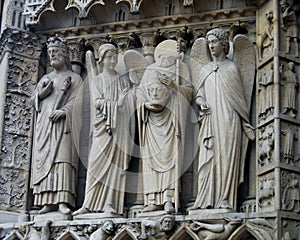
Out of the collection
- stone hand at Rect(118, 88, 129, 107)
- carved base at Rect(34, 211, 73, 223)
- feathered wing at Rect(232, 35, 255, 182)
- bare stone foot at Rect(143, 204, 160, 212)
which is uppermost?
feathered wing at Rect(232, 35, 255, 182)

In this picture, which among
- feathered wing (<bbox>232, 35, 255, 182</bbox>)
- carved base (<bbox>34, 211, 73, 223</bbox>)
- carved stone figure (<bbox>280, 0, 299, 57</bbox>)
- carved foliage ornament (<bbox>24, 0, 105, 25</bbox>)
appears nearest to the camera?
carved stone figure (<bbox>280, 0, 299, 57</bbox>)

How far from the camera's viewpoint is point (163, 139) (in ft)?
27.6

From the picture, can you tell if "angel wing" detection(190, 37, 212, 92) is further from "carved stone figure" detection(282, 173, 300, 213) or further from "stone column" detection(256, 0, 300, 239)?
"carved stone figure" detection(282, 173, 300, 213)

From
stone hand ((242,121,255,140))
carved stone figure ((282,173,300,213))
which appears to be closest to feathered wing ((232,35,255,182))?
stone hand ((242,121,255,140))

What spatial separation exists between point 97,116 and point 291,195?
2.33 metres

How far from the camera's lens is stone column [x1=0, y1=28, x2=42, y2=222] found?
29.3 feet

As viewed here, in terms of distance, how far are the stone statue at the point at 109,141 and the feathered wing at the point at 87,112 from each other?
170 mm

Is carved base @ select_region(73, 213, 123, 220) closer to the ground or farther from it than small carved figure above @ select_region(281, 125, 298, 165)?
closer to the ground

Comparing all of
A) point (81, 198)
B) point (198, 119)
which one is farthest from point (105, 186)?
point (198, 119)

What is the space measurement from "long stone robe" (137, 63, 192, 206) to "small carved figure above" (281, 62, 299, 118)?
3.50ft

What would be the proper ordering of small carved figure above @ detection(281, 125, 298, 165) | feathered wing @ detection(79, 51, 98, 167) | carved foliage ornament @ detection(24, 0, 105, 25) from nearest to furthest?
small carved figure above @ detection(281, 125, 298, 165) < feathered wing @ detection(79, 51, 98, 167) < carved foliage ornament @ detection(24, 0, 105, 25)

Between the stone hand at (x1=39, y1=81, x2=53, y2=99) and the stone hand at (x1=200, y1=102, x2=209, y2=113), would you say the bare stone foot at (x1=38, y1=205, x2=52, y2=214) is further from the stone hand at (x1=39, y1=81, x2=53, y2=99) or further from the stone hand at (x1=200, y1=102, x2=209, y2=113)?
the stone hand at (x1=200, y1=102, x2=209, y2=113)

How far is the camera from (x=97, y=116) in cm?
870

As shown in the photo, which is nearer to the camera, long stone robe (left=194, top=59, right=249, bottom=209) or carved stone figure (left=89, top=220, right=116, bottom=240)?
long stone robe (left=194, top=59, right=249, bottom=209)
